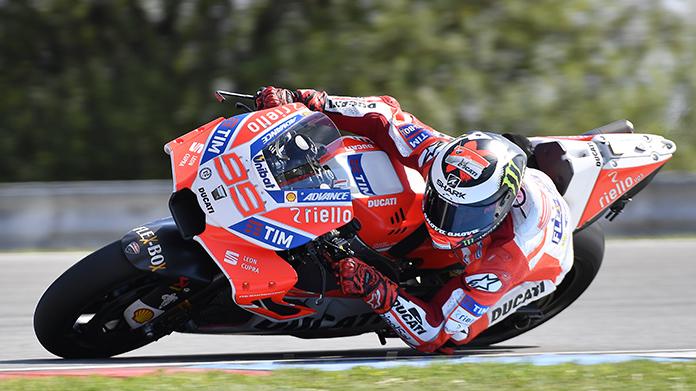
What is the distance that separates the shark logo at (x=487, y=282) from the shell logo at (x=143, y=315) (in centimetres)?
149

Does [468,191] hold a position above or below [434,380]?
above

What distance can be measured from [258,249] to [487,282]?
1.10 m

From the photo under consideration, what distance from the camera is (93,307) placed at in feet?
14.9

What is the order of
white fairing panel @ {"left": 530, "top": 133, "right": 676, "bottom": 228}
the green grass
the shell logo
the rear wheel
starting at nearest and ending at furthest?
the green grass < the shell logo < white fairing panel @ {"left": 530, "top": 133, "right": 676, "bottom": 228} < the rear wheel

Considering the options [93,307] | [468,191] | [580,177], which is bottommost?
[93,307]

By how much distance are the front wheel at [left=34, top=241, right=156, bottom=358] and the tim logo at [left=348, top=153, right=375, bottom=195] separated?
3.39ft

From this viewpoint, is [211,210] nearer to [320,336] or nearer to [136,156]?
[320,336]

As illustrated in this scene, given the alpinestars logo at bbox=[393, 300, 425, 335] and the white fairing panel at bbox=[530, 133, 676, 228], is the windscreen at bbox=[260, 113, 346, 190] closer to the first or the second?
the alpinestars logo at bbox=[393, 300, 425, 335]

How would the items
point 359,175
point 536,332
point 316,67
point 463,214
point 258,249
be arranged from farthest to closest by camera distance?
point 316,67
point 536,332
point 359,175
point 463,214
point 258,249

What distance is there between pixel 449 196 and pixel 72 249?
5056 millimetres

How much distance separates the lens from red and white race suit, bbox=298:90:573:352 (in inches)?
190

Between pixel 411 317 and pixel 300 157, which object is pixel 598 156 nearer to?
pixel 411 317

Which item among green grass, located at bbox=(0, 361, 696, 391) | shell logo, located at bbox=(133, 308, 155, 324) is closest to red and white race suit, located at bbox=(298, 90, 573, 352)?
green grass, located at bbox=(0, 361, 696, 391)

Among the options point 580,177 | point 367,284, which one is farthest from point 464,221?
point 580,177
